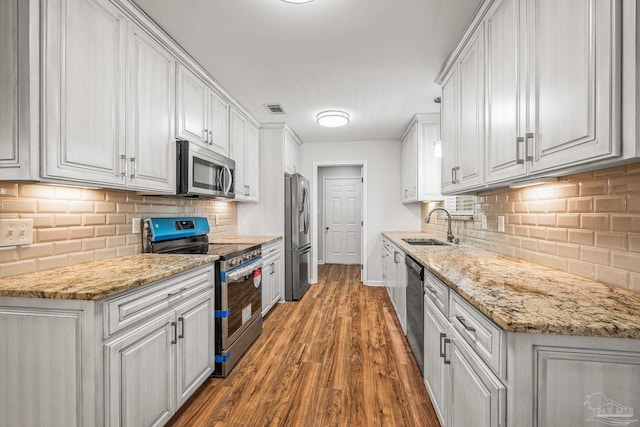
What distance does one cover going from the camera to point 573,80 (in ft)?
3.43

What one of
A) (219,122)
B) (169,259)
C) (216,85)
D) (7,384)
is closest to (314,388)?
(169,259)

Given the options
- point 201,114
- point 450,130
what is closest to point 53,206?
point 201,114

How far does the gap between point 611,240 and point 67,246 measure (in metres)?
2.67

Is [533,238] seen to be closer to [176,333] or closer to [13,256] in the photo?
[176,333]

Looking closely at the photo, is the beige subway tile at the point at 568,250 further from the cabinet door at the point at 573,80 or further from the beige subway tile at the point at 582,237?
the cabinet door at the point at 573,80

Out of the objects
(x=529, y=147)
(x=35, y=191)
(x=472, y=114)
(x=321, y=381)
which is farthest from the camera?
(x=321, y=381)

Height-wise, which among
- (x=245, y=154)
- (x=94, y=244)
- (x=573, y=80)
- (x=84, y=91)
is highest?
(x=245, y=154)

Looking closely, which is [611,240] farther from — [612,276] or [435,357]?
[435,357]

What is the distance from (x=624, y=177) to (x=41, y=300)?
2.42 meters

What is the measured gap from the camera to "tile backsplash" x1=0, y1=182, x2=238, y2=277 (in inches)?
57.5

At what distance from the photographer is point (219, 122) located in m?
2.97

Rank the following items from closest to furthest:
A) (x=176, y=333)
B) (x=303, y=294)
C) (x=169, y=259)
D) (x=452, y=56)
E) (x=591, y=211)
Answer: (x=591, y=211) < (x=176, y=333) < (x=169, y=259) < (x=452, y=56) < (x=303, y=294)

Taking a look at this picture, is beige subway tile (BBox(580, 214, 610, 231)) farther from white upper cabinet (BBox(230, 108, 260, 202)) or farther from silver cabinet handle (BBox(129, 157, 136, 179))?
white upper cabinet (BBox(230, 108, 260, 202))

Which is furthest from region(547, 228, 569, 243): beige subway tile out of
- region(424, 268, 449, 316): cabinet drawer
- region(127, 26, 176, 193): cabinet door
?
region(127, 26, 176, 193): cabinet door
